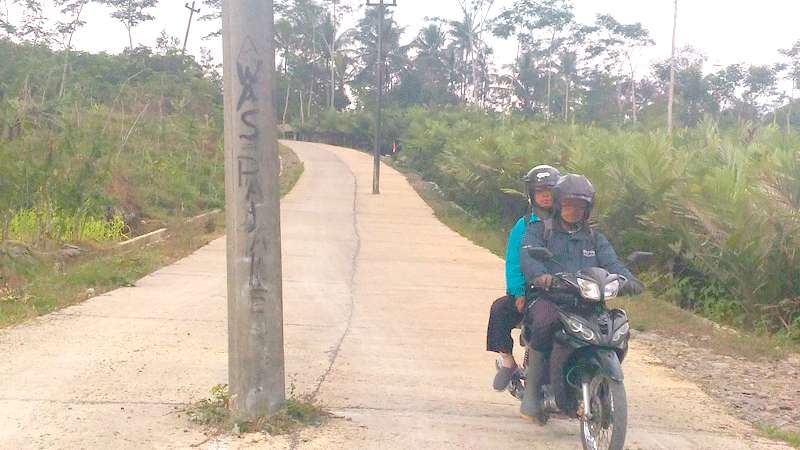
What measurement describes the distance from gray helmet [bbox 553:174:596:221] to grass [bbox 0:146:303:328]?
5.27m

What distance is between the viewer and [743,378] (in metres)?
7.30

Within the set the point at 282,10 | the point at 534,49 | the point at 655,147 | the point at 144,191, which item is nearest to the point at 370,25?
the point at 282,10

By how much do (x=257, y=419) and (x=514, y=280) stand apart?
5.67 ft

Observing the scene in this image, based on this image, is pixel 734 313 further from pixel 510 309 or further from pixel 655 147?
pixel 510 309

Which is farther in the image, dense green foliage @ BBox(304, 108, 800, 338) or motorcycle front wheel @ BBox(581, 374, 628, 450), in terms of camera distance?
dense green foliage @ BBox(304, 108, 800, 338)

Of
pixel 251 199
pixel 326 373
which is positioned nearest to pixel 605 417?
pixel 251 199

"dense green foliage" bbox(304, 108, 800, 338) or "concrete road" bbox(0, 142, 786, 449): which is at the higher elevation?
"dense green foliage" bbox(304, 108, 800, 338)

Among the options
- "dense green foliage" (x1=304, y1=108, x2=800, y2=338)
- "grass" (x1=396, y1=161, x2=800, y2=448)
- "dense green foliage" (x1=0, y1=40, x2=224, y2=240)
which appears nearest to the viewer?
"grass" (x1=396, y1=161, x2=800, y2=448)

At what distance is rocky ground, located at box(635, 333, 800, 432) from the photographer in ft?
20.8

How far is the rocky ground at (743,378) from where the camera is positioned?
20.8 feet

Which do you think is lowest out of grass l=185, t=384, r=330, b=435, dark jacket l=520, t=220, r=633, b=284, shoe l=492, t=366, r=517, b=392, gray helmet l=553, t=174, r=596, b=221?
grass l=185, t=384, r=330, b=435

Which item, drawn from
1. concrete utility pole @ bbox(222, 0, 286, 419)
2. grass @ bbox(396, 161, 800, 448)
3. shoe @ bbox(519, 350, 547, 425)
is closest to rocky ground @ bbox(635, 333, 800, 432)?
grass @ bbox(396, 161, 800, 448)

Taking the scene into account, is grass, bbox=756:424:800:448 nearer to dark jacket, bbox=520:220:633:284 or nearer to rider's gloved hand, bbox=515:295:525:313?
dark jacket, bbox=520:220:633:284

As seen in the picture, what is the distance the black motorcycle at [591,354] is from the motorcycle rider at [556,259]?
0.09 m
